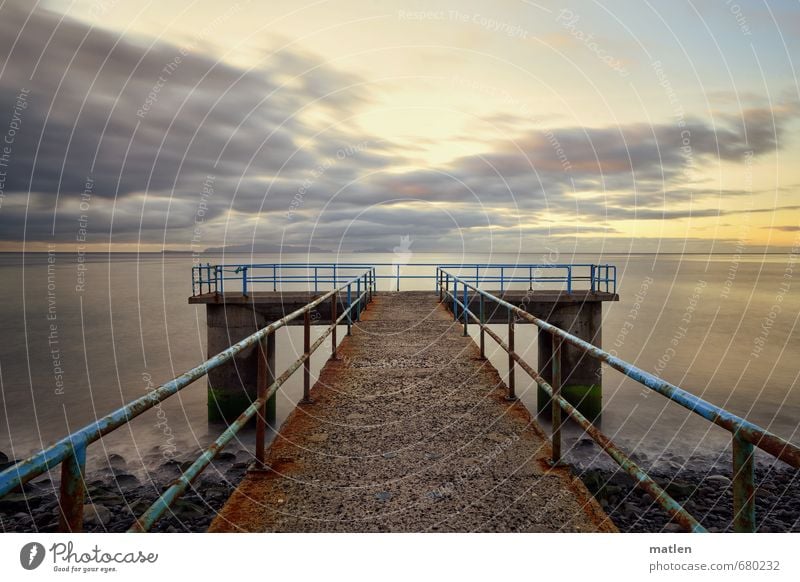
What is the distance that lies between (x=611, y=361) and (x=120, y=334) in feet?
117

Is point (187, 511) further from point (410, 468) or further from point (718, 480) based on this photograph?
point (718, 480)

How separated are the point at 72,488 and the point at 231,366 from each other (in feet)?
47.4

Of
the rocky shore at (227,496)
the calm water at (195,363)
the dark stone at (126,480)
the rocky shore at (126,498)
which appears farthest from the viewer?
the calm water at (195,363)

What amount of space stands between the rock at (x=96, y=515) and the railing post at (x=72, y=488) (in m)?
7.90

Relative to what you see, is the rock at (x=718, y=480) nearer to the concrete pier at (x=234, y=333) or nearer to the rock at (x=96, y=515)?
the concrete pier at (x=234, y=333)

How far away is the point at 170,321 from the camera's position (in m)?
37.5

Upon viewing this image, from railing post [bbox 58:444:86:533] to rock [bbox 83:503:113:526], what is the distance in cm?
790

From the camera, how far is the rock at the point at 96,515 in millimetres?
8008

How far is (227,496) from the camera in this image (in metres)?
9.46

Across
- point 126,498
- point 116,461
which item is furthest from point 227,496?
point 116,461

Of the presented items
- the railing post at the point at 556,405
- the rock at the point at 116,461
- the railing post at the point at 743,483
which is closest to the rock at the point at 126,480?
the rock at the point at 116,461
